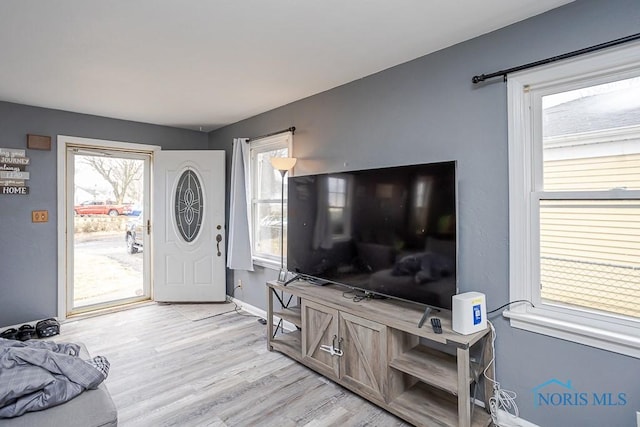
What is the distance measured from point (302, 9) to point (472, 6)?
942mm

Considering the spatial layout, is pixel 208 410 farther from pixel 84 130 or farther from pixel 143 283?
pixel 84 130

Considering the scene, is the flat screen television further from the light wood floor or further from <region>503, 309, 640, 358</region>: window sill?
the light wood floor

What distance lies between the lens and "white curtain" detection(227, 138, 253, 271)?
12.8 ft

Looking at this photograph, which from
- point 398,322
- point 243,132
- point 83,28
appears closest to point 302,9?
point 83,28

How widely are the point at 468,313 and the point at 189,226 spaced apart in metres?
3.73

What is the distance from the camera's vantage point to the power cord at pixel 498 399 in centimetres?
192

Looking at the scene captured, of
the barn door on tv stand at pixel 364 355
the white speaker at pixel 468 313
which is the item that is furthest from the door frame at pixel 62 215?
the white speaker at pixel 468 313

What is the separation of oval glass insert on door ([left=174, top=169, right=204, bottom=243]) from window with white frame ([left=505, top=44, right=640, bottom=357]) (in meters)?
3.76

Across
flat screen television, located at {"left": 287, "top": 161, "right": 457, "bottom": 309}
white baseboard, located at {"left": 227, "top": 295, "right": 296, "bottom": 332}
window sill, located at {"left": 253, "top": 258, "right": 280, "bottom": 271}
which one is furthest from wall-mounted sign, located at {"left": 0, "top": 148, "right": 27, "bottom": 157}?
flat screen television, located at {"left": 287, "top": 161, "right": 457, "bottom": 309}

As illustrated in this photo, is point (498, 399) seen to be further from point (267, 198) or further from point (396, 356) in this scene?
point (267, 198)

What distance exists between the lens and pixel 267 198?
12.8ft

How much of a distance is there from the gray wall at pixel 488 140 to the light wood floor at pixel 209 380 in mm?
963

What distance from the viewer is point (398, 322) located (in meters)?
1.98

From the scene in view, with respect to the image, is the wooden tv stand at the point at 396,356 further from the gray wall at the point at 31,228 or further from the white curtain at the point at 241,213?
the gray wall at the point at 31,228
